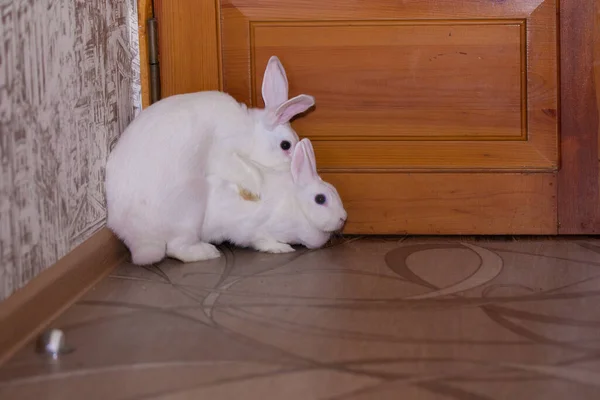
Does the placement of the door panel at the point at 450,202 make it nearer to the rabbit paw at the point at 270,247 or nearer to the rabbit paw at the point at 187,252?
the rabbit paw at the point at 270,247

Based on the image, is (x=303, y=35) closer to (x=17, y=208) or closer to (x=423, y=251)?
(x=423, y=251)

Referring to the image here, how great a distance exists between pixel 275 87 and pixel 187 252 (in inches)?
15.6

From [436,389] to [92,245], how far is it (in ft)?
2.59

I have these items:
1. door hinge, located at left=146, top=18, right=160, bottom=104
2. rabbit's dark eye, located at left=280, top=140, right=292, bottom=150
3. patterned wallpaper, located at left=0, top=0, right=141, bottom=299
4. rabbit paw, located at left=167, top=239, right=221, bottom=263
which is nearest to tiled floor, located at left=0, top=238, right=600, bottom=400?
rabbit paw, located at left=167, top=239, right=221, bottom=263

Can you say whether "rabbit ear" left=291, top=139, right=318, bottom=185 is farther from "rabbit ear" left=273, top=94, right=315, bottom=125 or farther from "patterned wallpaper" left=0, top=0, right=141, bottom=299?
"patterned wallpaper" left=0, top=0, right=141, bottom=299

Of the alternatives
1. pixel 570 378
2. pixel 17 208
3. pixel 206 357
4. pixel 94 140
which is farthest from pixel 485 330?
pixel 94 140

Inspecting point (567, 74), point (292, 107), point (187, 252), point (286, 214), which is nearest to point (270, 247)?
point (286, 214)

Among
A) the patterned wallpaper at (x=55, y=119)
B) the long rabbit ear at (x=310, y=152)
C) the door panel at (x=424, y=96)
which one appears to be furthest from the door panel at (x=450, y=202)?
the patterned wallpaper at (x=55, y=119)

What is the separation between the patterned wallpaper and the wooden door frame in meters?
0.11

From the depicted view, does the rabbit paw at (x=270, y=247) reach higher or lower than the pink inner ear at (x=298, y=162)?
lower

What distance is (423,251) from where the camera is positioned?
1697 mm

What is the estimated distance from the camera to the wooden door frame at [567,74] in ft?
5.70

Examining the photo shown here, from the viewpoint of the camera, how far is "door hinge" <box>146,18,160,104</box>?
179cm

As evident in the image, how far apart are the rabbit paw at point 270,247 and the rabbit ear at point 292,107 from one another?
0.25 m
